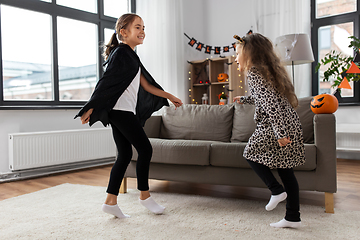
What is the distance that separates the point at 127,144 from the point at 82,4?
9.56 feet

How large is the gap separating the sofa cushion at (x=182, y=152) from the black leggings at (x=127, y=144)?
41 centimetres

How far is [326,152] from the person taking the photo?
72.8 inches

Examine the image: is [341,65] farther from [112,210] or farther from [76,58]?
→ [112,210]

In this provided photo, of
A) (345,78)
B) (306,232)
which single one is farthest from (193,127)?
(345,78)

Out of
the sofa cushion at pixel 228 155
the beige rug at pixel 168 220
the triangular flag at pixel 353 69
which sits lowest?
the beige rug at pixel 168 220

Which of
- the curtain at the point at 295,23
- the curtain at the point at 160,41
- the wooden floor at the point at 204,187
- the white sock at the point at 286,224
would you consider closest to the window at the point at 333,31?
the curtain at the point at 295,23

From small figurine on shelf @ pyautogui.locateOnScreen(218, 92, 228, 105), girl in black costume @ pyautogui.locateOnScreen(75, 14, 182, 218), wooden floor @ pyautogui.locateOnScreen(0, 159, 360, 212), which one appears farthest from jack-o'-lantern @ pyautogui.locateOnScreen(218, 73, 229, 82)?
girl in black costume @ pyautogui.locateOnScreen(75, 14, 182, 218)

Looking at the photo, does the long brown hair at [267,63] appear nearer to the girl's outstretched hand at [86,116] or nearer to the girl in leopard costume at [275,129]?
the girl in leopard costume at [275,129]

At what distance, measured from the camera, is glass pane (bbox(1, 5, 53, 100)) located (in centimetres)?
327

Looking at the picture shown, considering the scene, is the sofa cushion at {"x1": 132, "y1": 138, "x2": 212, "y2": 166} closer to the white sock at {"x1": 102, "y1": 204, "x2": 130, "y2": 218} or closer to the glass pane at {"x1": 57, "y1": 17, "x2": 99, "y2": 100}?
the white sock at {"x1": 102, "y1": 204, "x2": 130, "y2": 218}

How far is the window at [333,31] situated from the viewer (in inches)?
161

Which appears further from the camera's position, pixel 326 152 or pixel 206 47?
pixel 206 47

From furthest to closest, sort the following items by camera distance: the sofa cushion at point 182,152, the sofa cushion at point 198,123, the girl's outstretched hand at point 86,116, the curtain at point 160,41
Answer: the curtain at point 160,41 < the sofa cushion at point 198,123 < the sofa cushion at point 182,152 < the girl's outstretched hand at point 86,116

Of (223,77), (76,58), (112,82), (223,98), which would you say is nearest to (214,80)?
(223,77)
